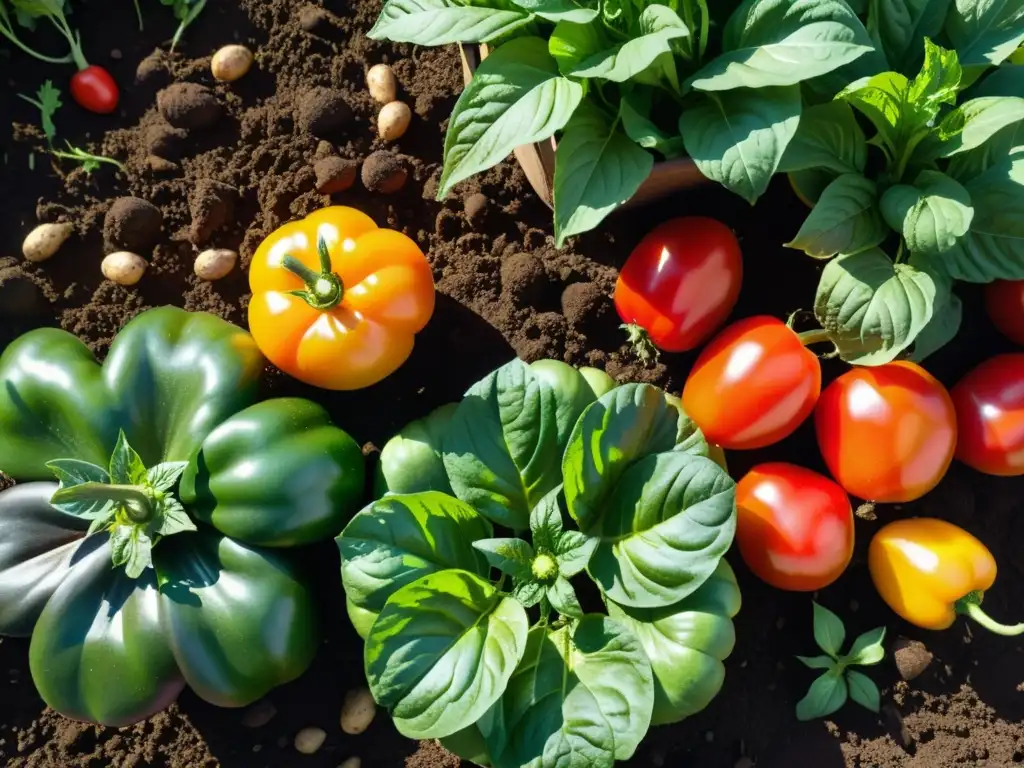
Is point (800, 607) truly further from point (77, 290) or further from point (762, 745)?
point (77, 290)

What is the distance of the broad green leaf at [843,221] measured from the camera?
4.85ft

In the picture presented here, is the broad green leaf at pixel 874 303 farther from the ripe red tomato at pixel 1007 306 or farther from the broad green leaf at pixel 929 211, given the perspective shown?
the ripe red tomato at pixel 1007 306

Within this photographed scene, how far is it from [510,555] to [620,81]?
2.54 feet

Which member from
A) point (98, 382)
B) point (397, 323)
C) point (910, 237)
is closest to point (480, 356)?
point (397, 323)

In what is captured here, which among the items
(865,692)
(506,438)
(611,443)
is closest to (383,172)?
(506,438)

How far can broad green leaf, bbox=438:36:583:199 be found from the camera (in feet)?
4.50

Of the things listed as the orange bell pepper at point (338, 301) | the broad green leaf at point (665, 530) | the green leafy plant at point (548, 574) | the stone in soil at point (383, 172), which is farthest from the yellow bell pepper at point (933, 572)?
the stone in soil at point (383, 172)

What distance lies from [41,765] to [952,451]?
1.85m

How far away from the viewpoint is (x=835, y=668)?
1.69 m

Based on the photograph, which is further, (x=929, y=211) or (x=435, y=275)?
(x=435, y=275)

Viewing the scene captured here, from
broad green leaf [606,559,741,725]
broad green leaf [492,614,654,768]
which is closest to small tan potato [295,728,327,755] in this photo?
broad green leaf [492,614,654,768]

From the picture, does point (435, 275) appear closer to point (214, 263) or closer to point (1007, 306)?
A: point (214, 263)

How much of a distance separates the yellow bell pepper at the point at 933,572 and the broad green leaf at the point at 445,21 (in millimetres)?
1174

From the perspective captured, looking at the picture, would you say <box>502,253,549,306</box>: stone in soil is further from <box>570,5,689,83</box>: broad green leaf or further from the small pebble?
the small pebble
